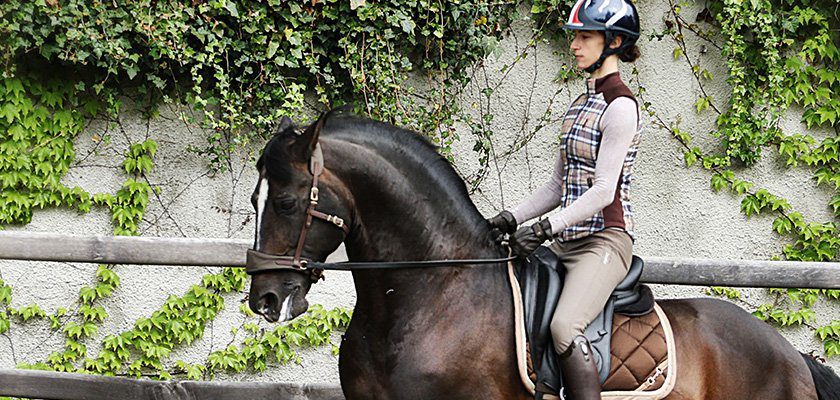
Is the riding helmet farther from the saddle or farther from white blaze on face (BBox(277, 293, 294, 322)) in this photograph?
white blaze on face (BBox(277, 293, 294, 322))

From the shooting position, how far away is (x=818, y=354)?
→ 626cm

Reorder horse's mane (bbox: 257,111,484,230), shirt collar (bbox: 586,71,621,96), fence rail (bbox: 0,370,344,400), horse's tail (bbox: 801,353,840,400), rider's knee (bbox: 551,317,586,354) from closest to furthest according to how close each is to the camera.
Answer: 1. rider's knee (bbox: 551,317,586,354)
2. horse's mane (bbox: 257,111,484,230)
3. shirt collar (bbox: 586,71,621,96)
4. horse's tail (bbox: 801,353,840,400)
5. fence rail (bbox: 0,370,344,400)

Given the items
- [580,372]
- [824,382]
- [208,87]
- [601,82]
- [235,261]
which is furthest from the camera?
[208,87]

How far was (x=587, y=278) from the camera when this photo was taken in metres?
3.25

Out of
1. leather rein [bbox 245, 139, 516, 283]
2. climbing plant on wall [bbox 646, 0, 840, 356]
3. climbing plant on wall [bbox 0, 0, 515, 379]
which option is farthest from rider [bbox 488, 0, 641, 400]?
climbing plant on wall [bbox 646, 0, 840, 356]

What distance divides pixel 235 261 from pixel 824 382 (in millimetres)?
2946

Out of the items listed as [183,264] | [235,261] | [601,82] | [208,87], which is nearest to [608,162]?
[601,82]

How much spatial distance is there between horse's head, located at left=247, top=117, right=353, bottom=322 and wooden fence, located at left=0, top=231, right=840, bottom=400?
63.5 inches

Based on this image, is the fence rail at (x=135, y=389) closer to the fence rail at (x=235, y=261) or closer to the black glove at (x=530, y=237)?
the fence rail at (x=235, y=261)

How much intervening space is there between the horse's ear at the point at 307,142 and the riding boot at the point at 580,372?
1.19m

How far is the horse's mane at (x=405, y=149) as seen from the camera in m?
3.26

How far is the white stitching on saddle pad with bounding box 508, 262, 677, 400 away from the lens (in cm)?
320

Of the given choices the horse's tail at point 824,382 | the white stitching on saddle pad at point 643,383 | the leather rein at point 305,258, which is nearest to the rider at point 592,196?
the white stitching on saddle pad at point 643,383

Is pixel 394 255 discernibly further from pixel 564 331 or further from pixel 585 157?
pixel 585 157
